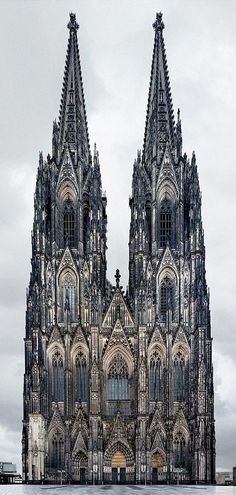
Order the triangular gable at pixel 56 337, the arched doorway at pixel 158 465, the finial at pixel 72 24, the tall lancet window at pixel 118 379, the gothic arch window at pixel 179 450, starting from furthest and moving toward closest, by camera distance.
A: the finial at pixel 72 24
the tall lancet window at pixel 118 379
the triangular gable at pixel 56 337
the gothic arch window at pixel 179 450
the arched doorway at pixel 158 465

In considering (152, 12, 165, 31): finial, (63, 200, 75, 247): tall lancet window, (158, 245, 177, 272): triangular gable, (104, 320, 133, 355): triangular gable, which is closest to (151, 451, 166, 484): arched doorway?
(104, 320, 133, 355): triangular gable

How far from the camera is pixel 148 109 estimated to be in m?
93.7

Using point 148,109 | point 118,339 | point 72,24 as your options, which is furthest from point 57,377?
point 72,24

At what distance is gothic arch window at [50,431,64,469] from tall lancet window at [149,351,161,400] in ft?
31.0

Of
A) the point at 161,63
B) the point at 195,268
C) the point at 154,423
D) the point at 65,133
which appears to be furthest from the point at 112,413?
the point at 161,63

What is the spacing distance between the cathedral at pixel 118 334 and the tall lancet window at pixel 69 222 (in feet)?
0.38

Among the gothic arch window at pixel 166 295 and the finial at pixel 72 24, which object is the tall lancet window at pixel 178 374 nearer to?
the gothic arch window at pixel 166 295

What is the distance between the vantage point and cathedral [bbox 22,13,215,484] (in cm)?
8050

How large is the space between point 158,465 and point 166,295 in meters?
16.1

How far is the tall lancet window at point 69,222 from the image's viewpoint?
285 ft

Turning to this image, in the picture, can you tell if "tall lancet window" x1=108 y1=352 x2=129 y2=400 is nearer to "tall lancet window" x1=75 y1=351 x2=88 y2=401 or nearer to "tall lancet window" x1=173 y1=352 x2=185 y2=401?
"tall lancet window" x1=75 y1=351 x2=88 y2=401

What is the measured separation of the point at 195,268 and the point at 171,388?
11782 millimetres

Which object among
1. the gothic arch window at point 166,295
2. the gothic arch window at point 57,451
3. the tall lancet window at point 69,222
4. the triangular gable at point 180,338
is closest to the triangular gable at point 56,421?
the gothic arch window at point 57,451

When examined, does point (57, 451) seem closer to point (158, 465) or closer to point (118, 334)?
point (158, 465)
